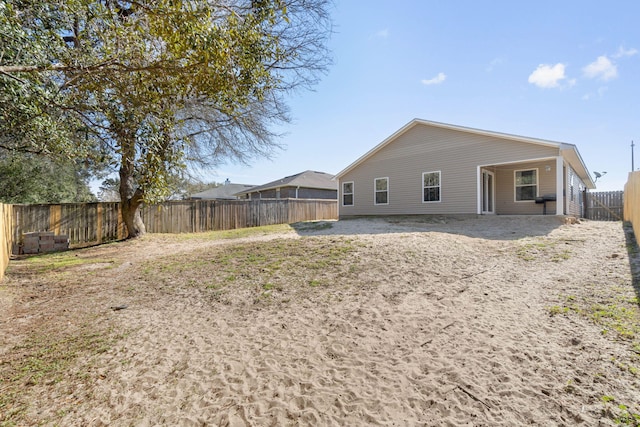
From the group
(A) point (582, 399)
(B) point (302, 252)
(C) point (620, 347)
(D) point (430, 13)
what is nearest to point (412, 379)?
(A) point (582, 399)

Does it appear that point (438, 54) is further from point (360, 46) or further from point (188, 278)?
point (188, 278)

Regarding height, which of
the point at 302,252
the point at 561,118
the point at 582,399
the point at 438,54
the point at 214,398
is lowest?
the point at 214,398

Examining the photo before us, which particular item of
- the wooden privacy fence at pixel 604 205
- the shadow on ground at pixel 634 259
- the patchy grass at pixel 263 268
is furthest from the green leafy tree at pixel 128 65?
the wooden privacy fence at pixel 604 205

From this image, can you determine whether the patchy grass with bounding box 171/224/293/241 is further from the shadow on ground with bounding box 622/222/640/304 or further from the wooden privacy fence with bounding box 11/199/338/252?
the shadow on ground with bounding box 622/222/640/304

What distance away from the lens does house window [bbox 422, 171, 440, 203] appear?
13.1 meters

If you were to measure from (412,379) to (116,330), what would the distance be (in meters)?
3.48

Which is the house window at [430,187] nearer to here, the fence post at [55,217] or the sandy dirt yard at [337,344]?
the sandy dirt yard at [337,344]

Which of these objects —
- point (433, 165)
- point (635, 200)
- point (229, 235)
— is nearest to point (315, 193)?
point (433, 165)

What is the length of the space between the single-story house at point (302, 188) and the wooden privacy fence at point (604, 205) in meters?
16.3

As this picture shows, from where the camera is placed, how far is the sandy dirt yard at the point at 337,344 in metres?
2.16

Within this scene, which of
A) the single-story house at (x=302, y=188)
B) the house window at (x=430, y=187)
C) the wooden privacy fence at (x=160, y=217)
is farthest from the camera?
the single-story house at (x=302, y=188)

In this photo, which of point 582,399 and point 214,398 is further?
point 214,398

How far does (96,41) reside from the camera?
16.1ft

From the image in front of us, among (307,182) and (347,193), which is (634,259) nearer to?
(347,193)
